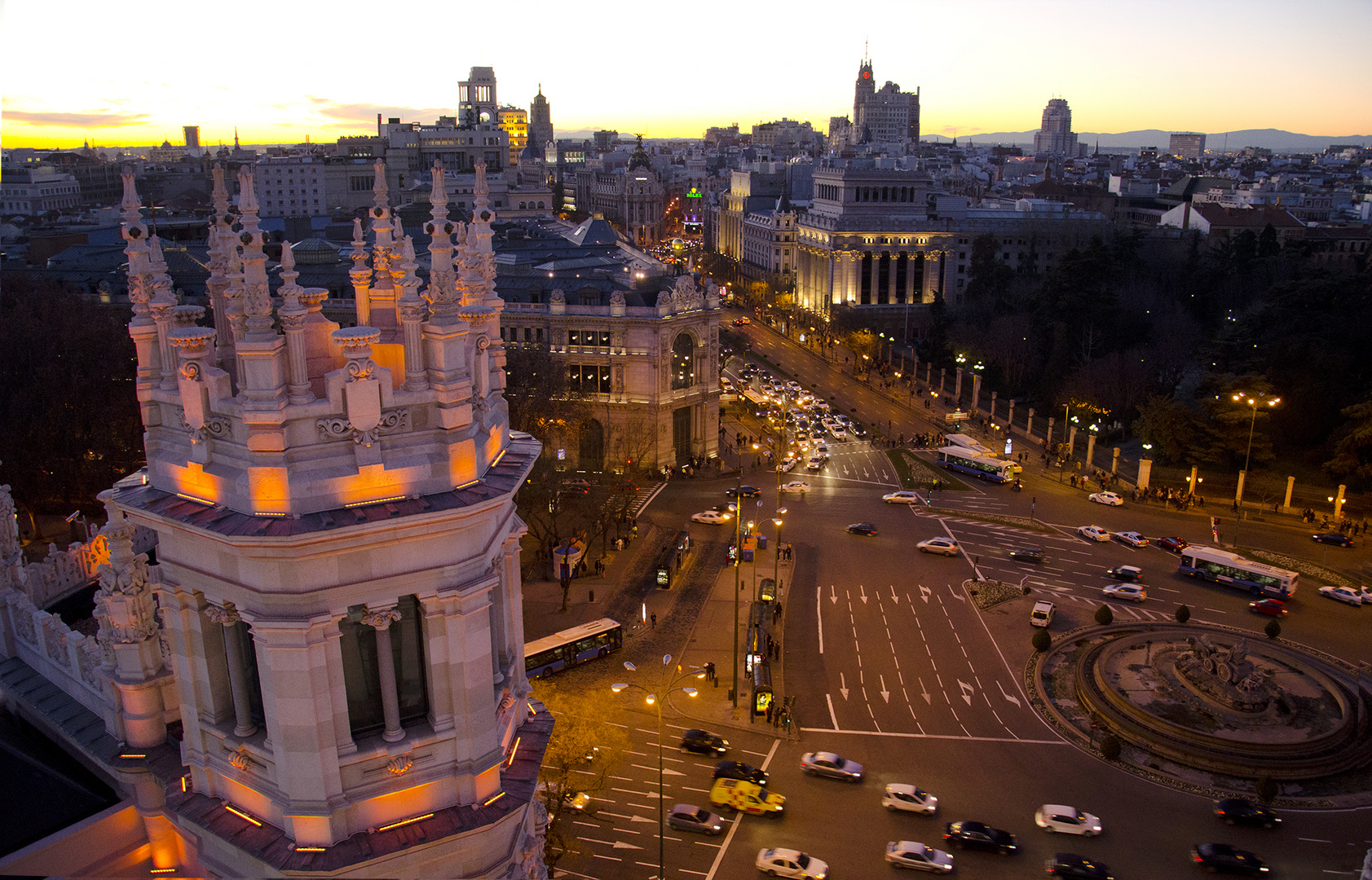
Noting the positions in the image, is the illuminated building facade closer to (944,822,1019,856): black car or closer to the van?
the van

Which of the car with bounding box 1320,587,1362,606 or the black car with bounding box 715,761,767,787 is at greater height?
the black car with bounding box 715,761,767,787

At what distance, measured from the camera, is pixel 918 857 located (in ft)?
121

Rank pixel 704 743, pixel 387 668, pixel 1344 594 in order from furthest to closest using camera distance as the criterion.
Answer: pixel 1344 594
pixel 704 743
pixel 387 668

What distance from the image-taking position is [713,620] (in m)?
57.1

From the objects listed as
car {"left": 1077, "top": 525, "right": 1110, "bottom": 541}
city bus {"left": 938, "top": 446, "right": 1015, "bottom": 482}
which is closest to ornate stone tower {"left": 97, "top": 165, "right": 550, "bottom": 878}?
car {"left": 1077, "top": 525, "right": 1110, "bottom": 541}

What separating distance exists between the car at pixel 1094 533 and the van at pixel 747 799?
38.9 m

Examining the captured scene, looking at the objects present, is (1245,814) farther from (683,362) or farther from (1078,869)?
(683,362)

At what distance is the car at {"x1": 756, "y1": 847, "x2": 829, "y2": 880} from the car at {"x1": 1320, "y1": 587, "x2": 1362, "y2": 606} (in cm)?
4128

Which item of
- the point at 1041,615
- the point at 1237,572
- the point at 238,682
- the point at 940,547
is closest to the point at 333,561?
the point at 238,682

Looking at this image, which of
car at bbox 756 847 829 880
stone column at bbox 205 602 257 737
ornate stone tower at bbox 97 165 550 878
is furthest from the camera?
car at bbox 756 847 829 880

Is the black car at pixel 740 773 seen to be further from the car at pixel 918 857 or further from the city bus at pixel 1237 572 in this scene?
the city bus at pixel 1237 572

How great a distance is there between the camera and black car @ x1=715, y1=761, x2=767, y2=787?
41.8 m

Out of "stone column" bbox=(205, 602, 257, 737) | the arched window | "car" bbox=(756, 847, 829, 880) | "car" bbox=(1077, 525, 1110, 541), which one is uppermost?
"stone column" bbox=(205, 602, 257, 737)

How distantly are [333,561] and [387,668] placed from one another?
167 centimetres
